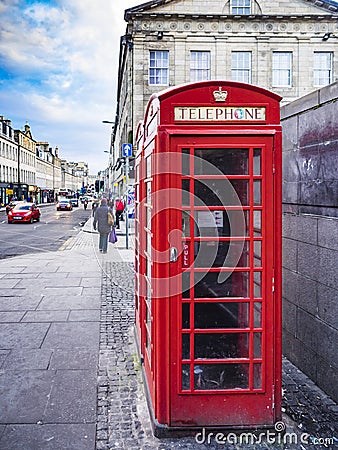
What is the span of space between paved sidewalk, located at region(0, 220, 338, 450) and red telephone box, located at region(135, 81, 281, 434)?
1.22 ft

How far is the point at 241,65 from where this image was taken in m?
34.2

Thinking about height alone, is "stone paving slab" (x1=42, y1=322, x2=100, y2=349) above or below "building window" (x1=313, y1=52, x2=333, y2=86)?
below

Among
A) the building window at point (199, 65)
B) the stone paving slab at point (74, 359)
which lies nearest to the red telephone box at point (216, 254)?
the stone paving slab at point (74, 359)

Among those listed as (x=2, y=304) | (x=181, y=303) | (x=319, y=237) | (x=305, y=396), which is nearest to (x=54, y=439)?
(x=181, y=303)

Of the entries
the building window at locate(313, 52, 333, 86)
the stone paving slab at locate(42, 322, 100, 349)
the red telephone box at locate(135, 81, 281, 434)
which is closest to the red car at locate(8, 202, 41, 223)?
the building window at locate(313, 52, 333, 86)

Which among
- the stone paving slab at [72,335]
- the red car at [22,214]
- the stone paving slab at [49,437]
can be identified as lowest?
the stone paving slab at [49,437]

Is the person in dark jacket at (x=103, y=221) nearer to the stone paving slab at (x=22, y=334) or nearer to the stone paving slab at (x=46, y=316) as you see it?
the stone paving slab at (x=46, y=316)

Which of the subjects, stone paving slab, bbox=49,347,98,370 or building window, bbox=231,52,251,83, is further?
building window, bbox=231,52,251,83

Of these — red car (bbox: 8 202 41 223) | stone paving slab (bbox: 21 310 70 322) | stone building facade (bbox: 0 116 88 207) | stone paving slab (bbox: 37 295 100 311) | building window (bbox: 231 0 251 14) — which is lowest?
stone paving slab (bbox: 21 310 70 322)

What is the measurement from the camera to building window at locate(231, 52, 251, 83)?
33.9 metres

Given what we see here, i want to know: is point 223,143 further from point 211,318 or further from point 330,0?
point 330,0

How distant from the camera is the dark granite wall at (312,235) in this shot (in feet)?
15.2

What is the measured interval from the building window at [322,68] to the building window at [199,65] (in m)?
7.67

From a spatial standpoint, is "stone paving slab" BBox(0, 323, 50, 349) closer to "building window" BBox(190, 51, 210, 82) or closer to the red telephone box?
the red telephone box
